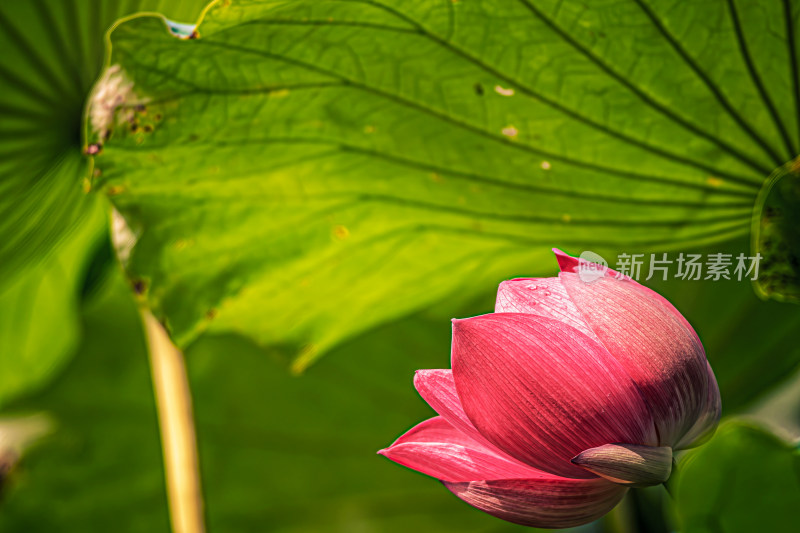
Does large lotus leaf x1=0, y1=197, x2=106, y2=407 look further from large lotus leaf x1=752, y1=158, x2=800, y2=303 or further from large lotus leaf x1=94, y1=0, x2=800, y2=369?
large lotus leaf x1=752, y1=158, x2=800, y2=303

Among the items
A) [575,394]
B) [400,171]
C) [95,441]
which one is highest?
[400,171]

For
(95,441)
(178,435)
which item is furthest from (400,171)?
(95,441)

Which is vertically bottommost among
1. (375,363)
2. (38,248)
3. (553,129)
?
(375,363)

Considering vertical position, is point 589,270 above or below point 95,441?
above

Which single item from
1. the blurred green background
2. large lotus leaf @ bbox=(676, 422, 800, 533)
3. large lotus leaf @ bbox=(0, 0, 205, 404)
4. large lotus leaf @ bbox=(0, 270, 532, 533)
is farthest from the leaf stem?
Result: large lotus leaf @ bbox=(676, 422, 800, 533)

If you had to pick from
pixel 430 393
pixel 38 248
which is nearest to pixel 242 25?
pixel 430 393

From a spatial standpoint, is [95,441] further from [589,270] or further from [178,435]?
[589,270]

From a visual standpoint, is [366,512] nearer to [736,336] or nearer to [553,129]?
[736,336]
